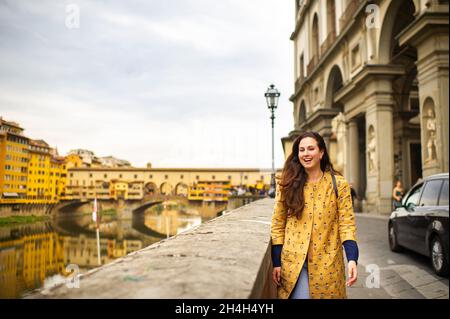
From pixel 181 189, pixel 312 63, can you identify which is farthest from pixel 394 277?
pixel 181 189

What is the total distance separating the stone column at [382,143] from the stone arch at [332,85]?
691 cm

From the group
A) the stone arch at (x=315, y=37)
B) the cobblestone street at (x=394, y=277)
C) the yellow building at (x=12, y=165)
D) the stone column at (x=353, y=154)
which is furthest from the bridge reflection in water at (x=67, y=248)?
the cobblestone street at (x=394, y=277)

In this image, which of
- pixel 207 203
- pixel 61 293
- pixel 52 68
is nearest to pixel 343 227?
pixel 61 293

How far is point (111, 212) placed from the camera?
8100 cm

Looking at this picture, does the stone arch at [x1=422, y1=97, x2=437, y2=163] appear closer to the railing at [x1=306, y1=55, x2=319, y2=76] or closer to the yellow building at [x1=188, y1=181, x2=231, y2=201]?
the railing at [x1=306, y1=55, x2=319, y2=76]

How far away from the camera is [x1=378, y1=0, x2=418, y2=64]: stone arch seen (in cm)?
1586

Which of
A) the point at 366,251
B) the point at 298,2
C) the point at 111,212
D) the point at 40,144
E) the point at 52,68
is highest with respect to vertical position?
the point at 298,2

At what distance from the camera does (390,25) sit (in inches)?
632

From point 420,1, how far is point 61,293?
1413 centimetres

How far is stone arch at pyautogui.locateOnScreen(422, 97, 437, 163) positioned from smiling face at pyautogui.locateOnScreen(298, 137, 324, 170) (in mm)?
11334

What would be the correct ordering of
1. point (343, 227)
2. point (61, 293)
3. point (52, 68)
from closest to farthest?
point (61, 293), point (343, 227), point (52, 68)

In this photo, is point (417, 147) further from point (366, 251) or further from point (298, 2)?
point (298, 2)

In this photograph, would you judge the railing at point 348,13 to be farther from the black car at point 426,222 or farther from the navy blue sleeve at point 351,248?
the navy blue sleeve at point 351,248

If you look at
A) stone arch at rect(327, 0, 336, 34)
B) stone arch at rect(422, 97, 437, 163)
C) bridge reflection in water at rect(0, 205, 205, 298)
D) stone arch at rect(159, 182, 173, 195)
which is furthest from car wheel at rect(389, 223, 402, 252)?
stone arch at rect(159, 182, 173, 195)
